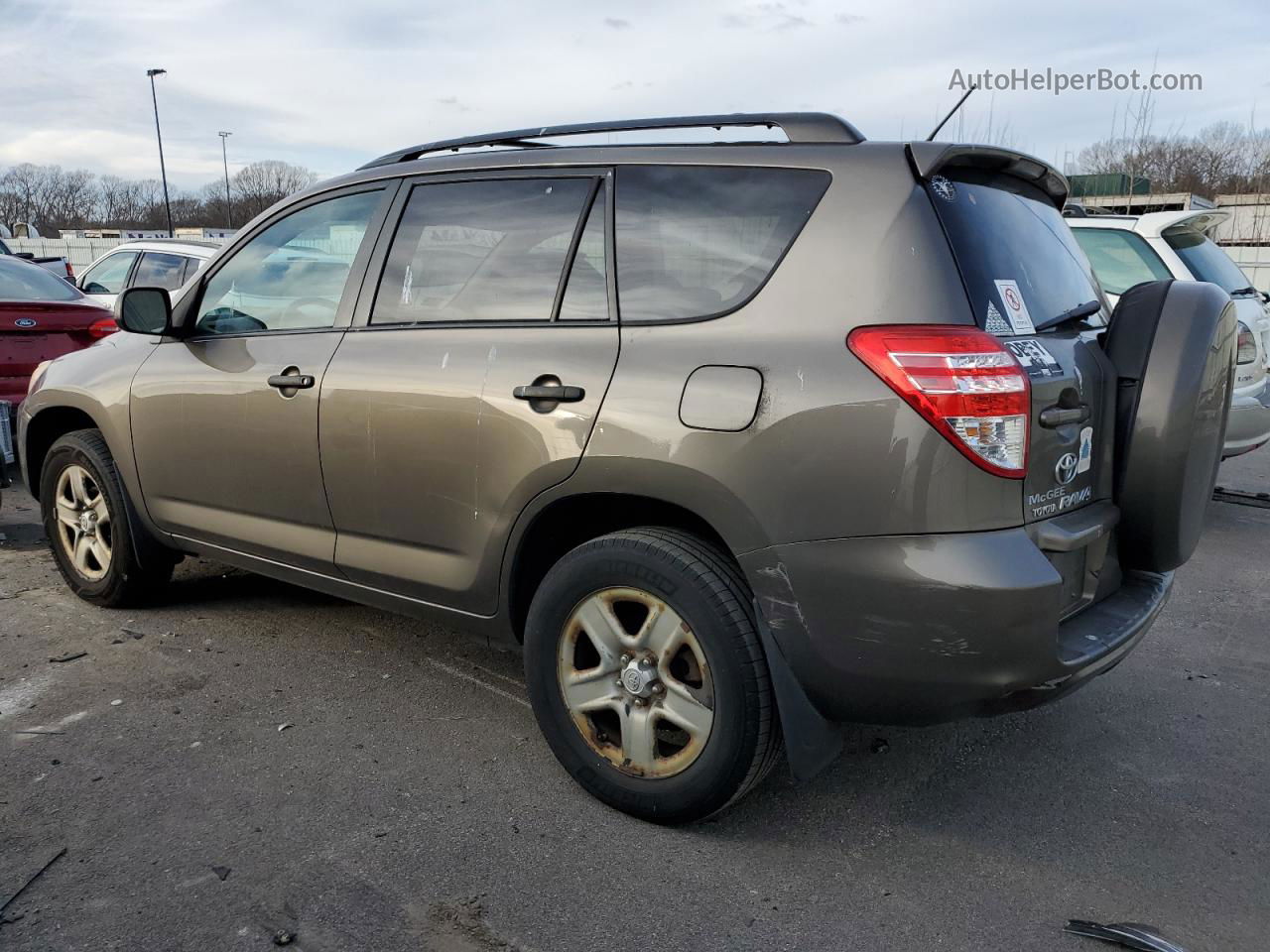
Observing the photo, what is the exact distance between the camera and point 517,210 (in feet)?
10.3

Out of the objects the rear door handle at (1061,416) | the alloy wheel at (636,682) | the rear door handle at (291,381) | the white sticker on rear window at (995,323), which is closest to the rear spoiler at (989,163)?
the white sticker on rear window at (995,323)

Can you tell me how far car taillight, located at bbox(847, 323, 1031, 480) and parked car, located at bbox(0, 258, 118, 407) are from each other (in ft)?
20.3

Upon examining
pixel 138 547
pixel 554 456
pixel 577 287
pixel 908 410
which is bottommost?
pixel 138 547

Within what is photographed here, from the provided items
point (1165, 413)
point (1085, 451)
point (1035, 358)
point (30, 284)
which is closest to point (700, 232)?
point (1035, 358)

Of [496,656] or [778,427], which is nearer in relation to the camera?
[778,427]

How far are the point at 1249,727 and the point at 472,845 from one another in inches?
104

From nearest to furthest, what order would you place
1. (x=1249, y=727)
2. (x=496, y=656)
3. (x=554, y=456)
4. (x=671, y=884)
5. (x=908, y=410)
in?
(x=908, y=410)
(x=671, y=884)
(x=554, y=456)
(x=1249, y=727)
(x=496, y=656)

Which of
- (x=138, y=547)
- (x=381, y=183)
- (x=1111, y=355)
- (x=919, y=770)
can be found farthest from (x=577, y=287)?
(x=138, y=547)

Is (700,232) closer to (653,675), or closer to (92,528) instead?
(653,675)

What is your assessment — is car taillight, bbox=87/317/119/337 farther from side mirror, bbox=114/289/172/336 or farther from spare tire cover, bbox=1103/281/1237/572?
spare tire cover, bbox=1103/281/1237/572

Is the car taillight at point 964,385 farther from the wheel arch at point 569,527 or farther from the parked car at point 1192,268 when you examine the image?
the parked car at point 1192,268

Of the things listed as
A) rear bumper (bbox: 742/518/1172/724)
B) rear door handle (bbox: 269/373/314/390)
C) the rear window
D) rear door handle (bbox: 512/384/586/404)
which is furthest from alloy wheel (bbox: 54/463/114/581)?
the rear window

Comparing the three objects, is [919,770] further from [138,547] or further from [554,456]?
[138,547]

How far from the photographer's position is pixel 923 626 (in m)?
2.34
